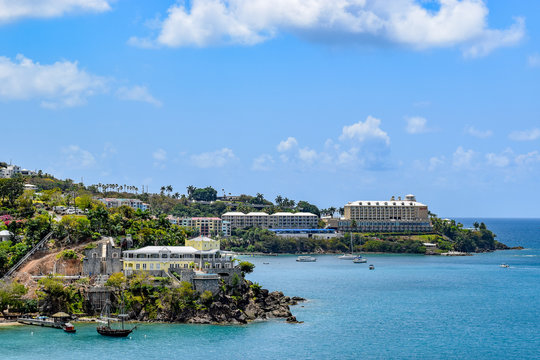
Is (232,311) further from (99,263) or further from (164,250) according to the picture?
(99,263)

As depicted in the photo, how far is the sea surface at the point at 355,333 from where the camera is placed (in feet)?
223

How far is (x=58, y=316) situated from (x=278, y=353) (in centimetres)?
2725

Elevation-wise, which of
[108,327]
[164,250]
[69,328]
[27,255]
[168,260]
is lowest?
[69,328]

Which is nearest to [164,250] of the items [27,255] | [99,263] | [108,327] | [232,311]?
[99,263]

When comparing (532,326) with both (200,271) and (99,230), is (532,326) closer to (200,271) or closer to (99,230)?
(200,271)

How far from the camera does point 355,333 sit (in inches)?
3110

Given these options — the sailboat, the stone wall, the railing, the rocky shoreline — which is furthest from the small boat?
the railing

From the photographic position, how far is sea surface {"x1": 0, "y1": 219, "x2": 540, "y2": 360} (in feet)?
223

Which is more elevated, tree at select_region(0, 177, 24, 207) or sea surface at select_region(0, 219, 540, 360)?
tree at select_region(0, 177, 24, 207)

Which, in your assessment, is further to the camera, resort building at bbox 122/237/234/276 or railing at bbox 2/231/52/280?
railing at bbox 2/231/52/280

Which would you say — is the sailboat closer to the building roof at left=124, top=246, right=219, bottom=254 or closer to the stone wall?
the stone wall

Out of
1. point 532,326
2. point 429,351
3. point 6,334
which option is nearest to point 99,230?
point 6,334

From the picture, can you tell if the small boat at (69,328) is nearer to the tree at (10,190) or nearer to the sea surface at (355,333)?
the sea surface at (355,333)

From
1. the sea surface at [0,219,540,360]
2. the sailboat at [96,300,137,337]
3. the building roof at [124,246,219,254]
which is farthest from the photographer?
the building roof at [124,246,219,254]
